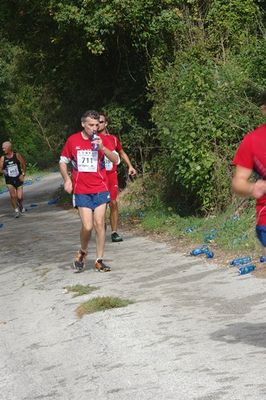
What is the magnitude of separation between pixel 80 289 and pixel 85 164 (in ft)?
6.78

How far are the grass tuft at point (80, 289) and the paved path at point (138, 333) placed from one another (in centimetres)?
9

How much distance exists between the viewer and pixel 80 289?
10211mm

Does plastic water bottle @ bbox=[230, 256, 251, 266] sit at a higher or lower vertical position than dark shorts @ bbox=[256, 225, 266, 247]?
lower

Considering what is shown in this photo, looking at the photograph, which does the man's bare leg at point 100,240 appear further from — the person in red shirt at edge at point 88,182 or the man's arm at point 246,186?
the man's arm at point 246,186

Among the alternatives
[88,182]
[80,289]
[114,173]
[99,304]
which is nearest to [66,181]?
[88,182]

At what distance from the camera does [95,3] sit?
58.2ft

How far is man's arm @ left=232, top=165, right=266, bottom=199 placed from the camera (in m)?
6.13

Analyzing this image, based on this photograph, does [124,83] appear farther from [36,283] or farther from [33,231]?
[36,283]

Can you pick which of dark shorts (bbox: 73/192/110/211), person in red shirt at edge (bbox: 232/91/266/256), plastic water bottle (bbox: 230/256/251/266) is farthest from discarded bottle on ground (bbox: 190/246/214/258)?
person in red shirt at edge (bbox: 232/91/266/256)

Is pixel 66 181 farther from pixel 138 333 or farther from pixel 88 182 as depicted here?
pixel 138 333

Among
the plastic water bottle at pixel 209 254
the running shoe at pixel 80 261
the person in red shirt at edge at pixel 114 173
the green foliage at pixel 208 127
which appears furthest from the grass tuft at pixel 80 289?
the green foliage at pixel 208 127

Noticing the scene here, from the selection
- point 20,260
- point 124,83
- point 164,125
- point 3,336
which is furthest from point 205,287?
point 124,83

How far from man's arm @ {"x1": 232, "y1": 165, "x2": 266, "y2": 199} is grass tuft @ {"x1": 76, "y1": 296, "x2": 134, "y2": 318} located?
318 centimetres

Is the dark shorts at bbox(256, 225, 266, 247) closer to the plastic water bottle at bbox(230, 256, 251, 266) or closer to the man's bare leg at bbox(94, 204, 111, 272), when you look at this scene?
the plastic water bottle at bbox(230, 256, 251, 266)
